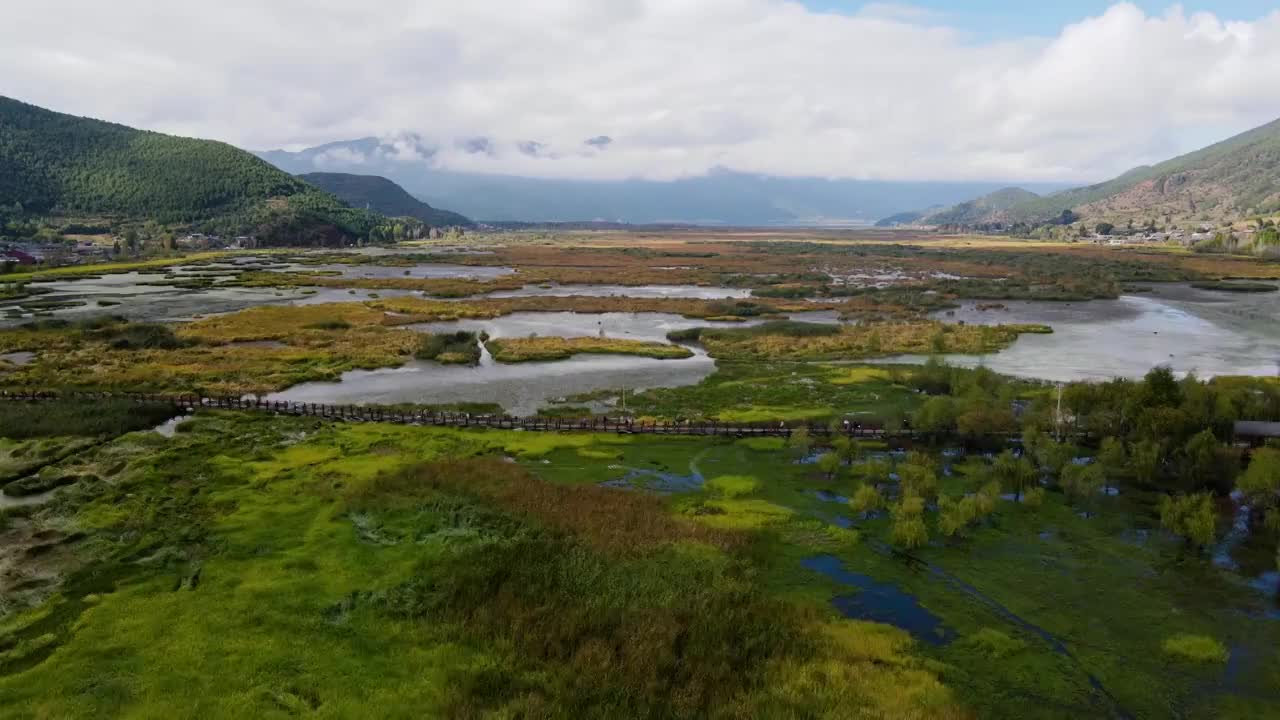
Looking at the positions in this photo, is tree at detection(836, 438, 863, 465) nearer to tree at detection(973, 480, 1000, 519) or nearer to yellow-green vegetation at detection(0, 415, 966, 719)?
tree at detection(973, 480, 1000, 519)

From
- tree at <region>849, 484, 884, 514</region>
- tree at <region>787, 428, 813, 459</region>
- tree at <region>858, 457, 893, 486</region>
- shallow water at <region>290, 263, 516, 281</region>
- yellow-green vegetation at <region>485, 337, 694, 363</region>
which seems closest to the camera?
tree at <region>849, 484, 884, 514</region>

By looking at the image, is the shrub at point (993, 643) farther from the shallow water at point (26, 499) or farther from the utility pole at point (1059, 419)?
the shallow water at point (26, 499)

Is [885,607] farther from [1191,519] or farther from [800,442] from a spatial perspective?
[800,442]

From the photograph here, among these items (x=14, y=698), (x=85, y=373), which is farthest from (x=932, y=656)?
(x=85, y=373)

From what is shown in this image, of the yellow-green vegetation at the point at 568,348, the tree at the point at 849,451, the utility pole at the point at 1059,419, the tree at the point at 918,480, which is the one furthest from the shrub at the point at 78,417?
the utility pole at the point at 1059,419

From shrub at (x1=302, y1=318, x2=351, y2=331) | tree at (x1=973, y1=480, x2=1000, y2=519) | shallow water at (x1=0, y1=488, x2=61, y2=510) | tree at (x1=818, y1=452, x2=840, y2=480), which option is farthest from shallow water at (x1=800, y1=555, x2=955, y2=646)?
shrub at (x1=302, y1=318, x2=351, y2=331)

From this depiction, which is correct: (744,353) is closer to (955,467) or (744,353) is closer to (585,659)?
(955,467)
